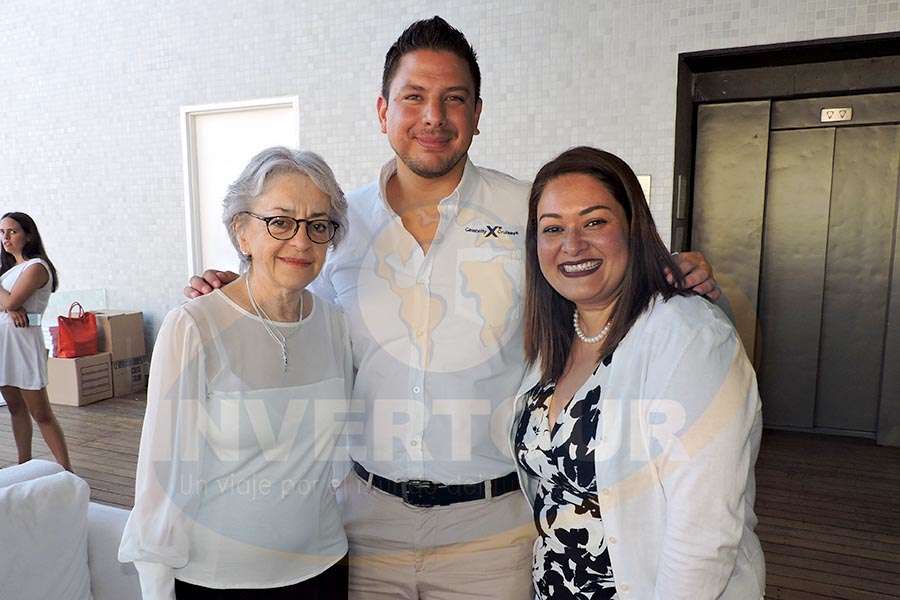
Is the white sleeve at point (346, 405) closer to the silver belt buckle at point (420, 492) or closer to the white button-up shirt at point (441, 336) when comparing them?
the white button-up shirt at point (441, 336)

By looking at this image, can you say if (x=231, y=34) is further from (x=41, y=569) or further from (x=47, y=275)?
(x=41, y=569)

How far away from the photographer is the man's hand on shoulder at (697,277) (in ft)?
4.62

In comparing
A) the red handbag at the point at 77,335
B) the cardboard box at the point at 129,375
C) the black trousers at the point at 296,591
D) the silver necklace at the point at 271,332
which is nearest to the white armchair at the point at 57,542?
the black trousers at the point at 296,591

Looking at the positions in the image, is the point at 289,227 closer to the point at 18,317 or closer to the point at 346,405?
the point at 346,405

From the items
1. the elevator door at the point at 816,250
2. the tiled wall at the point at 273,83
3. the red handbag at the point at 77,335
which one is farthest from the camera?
the red handbag at the point at 77,335

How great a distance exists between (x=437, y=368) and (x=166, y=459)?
0.64 m

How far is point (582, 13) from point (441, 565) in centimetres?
367

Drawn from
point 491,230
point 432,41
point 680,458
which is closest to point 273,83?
point 432,41

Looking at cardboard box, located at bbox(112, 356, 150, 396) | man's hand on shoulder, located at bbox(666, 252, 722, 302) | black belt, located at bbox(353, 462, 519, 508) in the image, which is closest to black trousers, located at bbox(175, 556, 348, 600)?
black belt, located at bbox(353, 462, 519, 508)

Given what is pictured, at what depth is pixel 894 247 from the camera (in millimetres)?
4438

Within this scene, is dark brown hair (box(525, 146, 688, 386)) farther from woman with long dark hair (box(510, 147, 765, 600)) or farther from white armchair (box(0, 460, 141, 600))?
white armchair (box(0, 460, 141, 600))

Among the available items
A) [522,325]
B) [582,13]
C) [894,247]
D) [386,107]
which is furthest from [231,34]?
[894,247]

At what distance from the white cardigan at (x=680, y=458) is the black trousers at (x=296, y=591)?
667 mm

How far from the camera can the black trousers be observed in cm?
138
